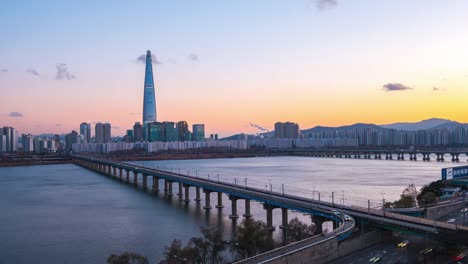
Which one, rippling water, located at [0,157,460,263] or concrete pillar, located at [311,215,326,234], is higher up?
concrete pillar, located at [311,215,326,234]

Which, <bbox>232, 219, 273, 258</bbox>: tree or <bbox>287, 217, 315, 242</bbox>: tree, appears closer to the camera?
<bbox>232, 219, 273, 258</bbox>: tree

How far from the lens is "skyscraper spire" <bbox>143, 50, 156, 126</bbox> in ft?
470

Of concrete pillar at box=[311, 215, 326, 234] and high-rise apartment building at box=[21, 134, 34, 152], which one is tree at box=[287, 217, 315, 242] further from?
high-rise apartment building at box=[21, 134, 34, 152]

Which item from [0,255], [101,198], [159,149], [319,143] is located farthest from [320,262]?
[319,143]

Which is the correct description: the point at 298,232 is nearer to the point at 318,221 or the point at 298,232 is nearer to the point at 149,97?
the point at 318,221

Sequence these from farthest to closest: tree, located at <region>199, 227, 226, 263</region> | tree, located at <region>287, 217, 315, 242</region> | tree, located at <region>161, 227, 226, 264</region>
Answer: tree, located at <region>287, 217, 315, 242</region> → tree, located at <region>199, 227, 226, 263</region> → tree, located at <region>161, 227, 226, 264</region>

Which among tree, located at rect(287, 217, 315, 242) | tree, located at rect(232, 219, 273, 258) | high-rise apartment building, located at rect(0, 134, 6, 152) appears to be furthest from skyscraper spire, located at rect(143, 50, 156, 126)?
tree, located at rect(232, 219, 273, 258)

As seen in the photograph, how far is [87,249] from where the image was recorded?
1474 cm

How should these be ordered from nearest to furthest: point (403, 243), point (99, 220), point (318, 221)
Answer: point (403, 243) < point (318, 221) < point (99, 220)

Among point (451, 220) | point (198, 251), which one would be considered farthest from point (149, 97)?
point (198, 251)

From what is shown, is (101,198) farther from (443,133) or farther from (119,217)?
(443,133)

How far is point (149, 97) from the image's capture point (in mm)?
145875

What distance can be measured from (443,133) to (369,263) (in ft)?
445

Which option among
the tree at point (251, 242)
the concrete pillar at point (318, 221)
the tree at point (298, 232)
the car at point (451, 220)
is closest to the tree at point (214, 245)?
the tree at point (251, 242)
